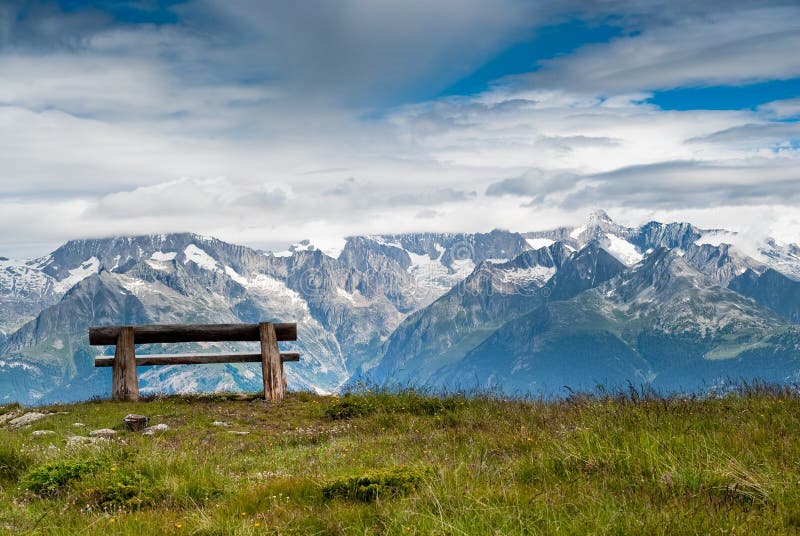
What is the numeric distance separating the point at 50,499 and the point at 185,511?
2363 mm

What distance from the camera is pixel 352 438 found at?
13820mm

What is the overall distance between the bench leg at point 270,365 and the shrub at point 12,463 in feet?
31.2

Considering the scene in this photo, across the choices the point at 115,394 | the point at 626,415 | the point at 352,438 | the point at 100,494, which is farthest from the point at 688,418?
the point at 115,394

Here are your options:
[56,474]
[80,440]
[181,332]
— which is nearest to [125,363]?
[181,332]

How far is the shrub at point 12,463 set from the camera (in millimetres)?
10852

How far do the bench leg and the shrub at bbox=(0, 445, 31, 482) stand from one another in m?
9.51

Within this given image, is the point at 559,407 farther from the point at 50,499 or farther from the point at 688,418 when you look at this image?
the point at 50,499

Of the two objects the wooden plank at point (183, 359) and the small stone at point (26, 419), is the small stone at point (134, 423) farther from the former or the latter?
the wooden plank at point (183, 359)

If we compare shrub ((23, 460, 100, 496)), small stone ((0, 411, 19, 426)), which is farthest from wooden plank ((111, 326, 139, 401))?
shrub ((23, 460, 100, 496))

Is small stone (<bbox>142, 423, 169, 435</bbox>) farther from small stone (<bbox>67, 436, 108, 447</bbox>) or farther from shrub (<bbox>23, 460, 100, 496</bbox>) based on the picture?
shrub (<bbox>23, 460, 100, 496</bbox>)

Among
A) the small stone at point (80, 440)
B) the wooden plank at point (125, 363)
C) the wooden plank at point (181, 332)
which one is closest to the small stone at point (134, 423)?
the small stone at point (80, 440)

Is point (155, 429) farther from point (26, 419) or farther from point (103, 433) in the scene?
point (26, 419)

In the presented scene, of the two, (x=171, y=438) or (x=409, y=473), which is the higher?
(x=409, y=473)

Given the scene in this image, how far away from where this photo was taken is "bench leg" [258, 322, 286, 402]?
20656mm
